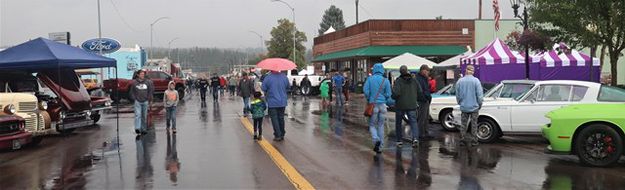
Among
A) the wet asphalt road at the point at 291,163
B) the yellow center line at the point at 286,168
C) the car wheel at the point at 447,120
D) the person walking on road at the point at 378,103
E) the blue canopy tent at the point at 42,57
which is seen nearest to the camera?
the yellow center line at the point at 286,168

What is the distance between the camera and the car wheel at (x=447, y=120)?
1489cm

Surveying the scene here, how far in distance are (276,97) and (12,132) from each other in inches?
203

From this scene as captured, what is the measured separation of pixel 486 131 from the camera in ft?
40.4

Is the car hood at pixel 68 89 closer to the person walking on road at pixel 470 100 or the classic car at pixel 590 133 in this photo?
the person walking on road at pixel 470 100

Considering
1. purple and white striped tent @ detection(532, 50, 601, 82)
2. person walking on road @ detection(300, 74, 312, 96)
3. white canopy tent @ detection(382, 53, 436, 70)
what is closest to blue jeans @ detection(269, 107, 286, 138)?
purple and white striped tent @ detection(532, 50, 601, 82)

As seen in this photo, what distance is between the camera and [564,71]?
22234 millimetres

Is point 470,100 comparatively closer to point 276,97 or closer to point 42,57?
point 276,97

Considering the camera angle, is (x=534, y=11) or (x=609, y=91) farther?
(x=534, y=11)

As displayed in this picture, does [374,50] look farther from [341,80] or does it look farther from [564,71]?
[564,71]

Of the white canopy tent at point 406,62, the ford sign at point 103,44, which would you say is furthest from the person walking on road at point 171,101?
the ford sign at point 103,44

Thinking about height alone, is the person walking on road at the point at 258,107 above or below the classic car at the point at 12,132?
above

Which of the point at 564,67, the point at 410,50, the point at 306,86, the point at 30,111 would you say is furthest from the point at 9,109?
the point at 410,50

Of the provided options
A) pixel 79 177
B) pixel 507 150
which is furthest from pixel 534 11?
pixel 79 177

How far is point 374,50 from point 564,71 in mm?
16484
